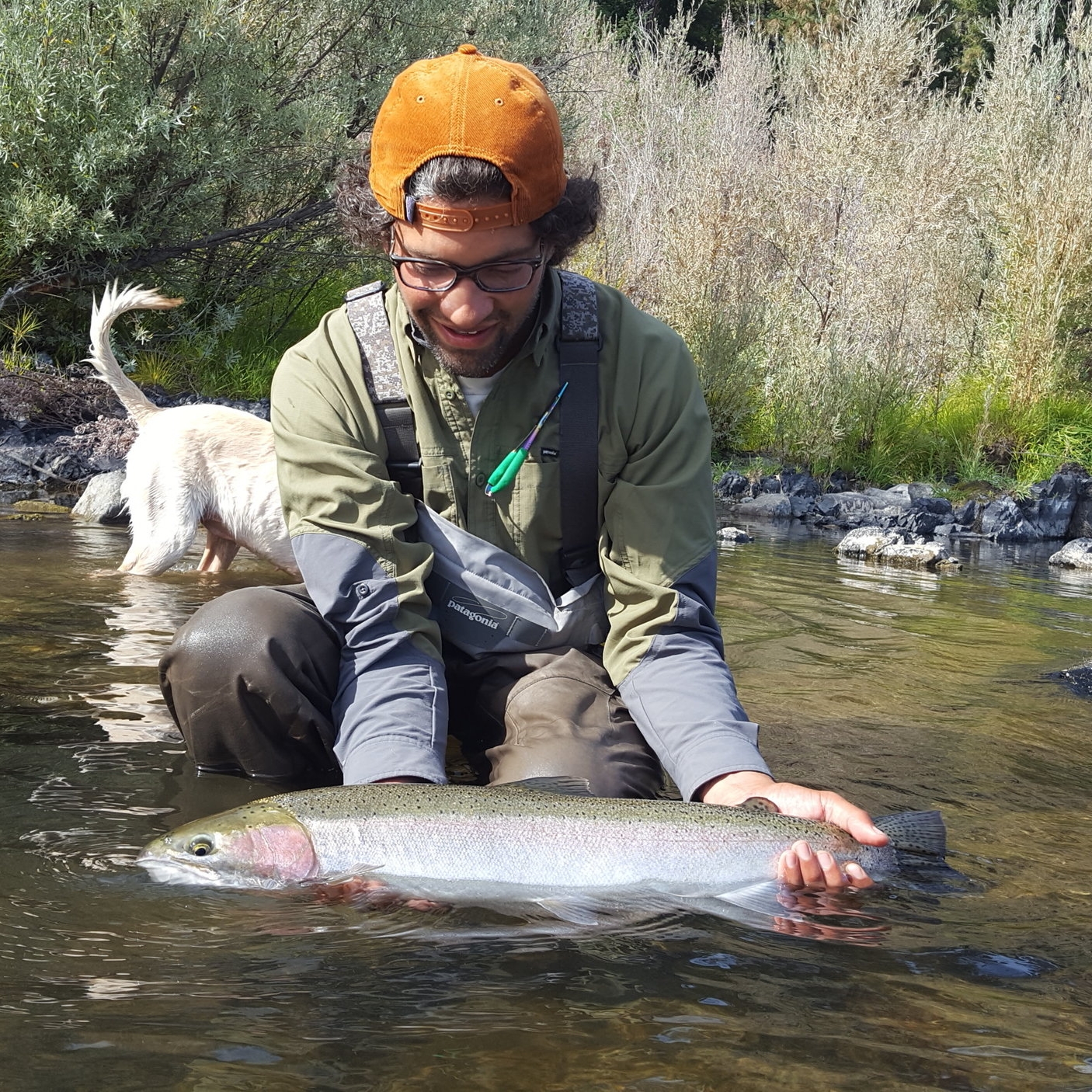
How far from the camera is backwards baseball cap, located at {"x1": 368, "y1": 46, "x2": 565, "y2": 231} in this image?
2.91m

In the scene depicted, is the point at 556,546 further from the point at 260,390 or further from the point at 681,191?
the point at 681,191

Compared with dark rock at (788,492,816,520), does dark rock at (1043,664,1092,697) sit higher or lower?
higher

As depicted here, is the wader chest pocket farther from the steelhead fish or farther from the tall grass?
the tall grass

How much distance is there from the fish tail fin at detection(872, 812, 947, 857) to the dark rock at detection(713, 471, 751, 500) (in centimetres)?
1126

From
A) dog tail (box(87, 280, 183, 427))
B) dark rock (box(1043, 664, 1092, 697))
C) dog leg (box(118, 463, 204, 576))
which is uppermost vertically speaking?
dog tail (box(87, 280, 183, 427))

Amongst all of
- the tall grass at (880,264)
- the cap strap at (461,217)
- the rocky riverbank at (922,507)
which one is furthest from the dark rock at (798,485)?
the cap strap at (461,217)

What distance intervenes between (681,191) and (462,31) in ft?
12.2

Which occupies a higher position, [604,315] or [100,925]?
[604,315]

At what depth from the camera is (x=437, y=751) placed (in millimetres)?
3012

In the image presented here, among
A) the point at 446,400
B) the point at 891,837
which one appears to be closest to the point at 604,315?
the point at 446,400

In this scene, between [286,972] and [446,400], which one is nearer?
[286,972]

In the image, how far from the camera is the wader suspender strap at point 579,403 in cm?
323

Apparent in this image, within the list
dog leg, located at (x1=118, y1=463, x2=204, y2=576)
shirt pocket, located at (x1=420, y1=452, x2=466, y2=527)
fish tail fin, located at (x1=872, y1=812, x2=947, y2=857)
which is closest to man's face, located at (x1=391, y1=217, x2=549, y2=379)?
shirt pocket, located at (x1=420, y1=452, x2=466, y2=527)

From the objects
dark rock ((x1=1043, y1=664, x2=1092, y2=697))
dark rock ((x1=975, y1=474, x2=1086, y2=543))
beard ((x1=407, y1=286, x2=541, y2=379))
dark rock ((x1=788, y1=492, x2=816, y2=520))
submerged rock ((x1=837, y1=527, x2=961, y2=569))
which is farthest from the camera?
dark rock ((x1=788, y1=492, x2=816, y2=520))
